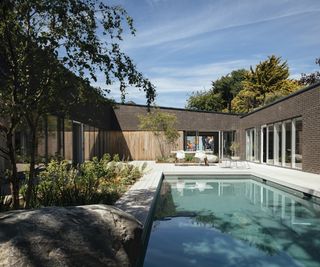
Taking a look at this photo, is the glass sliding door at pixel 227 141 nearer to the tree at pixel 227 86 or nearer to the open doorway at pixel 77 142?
the open doorway at pixel 77 142

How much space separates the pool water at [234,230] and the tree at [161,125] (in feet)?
37.7

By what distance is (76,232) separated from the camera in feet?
9.46

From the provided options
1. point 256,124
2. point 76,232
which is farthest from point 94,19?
point 256,124

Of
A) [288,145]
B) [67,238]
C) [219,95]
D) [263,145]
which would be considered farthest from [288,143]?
[219,95]

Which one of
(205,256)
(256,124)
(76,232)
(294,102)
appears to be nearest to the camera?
(76,232)

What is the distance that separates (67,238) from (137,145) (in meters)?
21.6

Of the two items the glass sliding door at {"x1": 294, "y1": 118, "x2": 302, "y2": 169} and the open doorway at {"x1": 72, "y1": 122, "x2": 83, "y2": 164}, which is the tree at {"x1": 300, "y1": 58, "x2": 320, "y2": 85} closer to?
the glass sliding door at {"x1": 294, "y1": 118, "x2": 302, "y2": 169}

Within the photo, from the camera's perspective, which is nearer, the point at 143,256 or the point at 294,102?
the point at 143,256

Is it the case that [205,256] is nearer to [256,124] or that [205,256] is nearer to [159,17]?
[159,17]

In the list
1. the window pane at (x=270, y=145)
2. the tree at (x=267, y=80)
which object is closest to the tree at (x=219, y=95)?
the tree at (x=267, y=80)

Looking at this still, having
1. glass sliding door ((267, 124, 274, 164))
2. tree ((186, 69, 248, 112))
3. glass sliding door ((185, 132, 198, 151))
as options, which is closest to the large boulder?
glass sliding door ((267, 124, 274, 164))

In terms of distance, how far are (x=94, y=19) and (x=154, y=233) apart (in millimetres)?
3534

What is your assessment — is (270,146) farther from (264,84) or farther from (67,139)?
(264,84)

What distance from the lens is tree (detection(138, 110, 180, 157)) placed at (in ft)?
71.7
